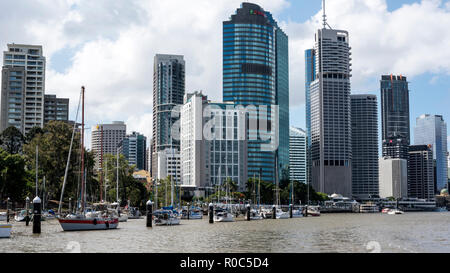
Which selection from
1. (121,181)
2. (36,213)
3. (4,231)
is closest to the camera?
(4,231)

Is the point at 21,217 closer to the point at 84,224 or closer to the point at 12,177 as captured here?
the point at 12,177

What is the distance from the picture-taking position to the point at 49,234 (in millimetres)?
65500

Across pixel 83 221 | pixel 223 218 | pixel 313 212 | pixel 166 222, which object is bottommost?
pixel 313 212

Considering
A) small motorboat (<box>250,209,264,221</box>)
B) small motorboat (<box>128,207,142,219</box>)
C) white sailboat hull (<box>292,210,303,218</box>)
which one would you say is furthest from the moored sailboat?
white sailboat hull (<box>292,210,303,218</box>)

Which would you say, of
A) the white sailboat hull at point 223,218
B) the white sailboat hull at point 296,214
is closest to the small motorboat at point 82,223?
the white sailboat hull at point 223,218

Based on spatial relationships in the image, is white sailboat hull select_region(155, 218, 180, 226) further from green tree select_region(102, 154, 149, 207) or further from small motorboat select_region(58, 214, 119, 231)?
green tree select_region(102, 154, 149, 207)

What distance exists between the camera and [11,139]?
156375 mm

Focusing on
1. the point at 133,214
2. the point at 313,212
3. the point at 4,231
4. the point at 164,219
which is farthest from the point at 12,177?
the point at 313,212

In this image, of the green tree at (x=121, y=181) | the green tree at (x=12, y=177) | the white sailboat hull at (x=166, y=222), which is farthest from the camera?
the green tree at (x=121, y=181)

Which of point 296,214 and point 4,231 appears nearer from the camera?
point 4,231

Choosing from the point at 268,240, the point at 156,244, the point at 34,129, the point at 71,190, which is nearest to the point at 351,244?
the point at 268,240

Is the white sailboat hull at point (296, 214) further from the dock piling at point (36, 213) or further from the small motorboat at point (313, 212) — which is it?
the dock piling at point (36, 213)

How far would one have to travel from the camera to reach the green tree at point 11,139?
155 m

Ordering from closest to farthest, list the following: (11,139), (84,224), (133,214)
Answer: (84,224) < (133,214) < (11,139)
